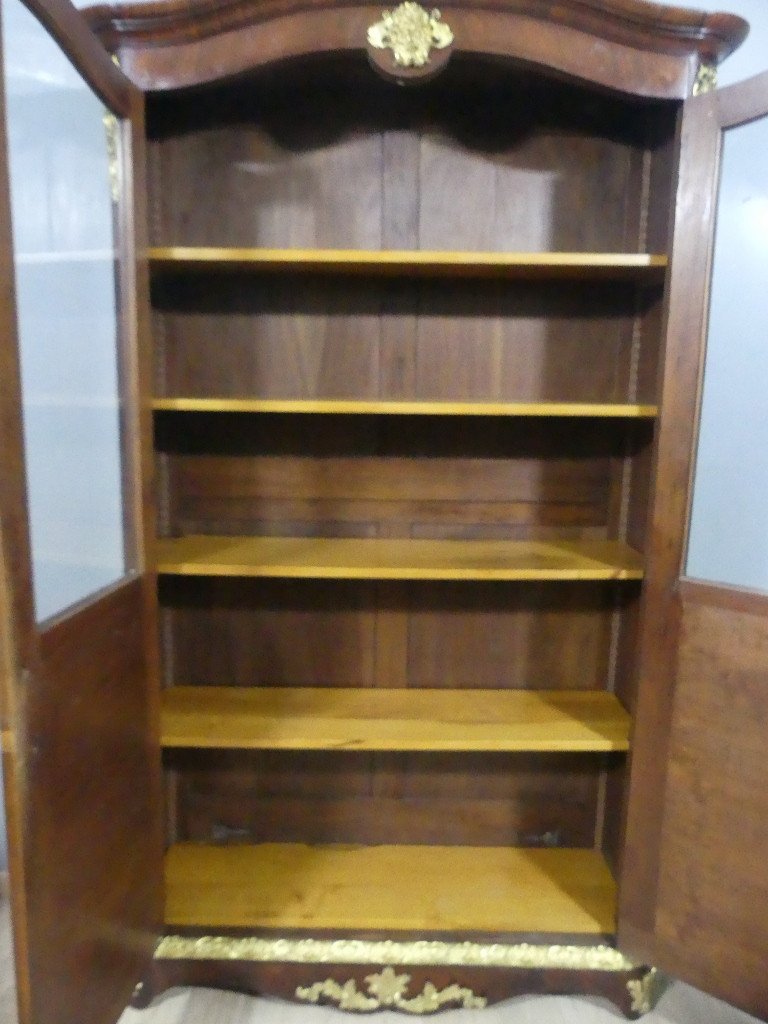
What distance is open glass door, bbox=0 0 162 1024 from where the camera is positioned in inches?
32.7

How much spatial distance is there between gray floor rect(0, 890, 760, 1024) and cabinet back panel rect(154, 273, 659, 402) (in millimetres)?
1256

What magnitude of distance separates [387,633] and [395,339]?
657 millimetres

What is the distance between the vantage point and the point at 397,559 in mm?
1349

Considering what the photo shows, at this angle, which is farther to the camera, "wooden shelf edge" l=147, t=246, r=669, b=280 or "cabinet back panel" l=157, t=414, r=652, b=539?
"cabinet back panel" l=157, t=414, r=652, b=539

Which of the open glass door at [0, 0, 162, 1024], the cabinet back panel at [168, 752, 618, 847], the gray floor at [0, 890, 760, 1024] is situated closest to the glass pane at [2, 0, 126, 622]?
the open glass door at [0, 0, 162, 1024]

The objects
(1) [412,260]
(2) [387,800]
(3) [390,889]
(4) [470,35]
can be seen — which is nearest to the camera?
(4) [470,35]

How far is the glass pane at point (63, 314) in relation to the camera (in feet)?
2.88

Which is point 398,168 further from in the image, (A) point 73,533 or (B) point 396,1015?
(B) point 396,1015

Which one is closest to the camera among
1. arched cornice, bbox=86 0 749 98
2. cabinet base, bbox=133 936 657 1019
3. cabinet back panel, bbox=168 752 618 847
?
arched cornice, bbox=86 0 749 98

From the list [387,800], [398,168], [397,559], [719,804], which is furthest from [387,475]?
[719,804]

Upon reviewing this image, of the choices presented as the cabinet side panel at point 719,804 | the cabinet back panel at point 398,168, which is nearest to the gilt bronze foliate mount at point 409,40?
the cabinet back panel at point 398,168

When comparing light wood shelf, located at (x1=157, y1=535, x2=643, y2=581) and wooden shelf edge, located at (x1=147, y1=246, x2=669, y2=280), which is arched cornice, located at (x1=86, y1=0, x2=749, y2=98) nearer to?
wooden shelf edge, located at (x1=147, y1=246, x2=669, y2=280)

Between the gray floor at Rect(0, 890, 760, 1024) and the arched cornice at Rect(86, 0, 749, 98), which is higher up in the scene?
the arched cornice at Rect(86, 0, 749, 98)

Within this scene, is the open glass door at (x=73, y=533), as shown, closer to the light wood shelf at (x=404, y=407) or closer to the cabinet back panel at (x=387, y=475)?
the light wood shelf at (x=404, y=407)
